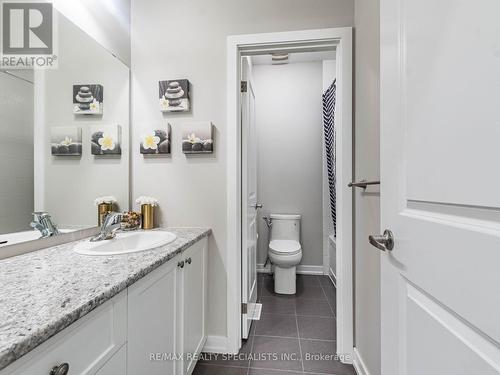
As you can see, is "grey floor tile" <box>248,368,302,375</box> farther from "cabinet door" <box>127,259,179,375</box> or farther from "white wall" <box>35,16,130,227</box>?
"white wall" <box>35,16,130,227</box>

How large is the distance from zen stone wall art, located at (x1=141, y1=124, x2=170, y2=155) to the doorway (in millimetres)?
443

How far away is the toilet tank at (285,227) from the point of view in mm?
2924

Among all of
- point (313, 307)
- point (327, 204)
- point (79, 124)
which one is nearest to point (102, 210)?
point (79, 124)

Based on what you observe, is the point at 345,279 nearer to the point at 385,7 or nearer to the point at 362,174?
the point at 362,174

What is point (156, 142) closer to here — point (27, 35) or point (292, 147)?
point (27, 35)

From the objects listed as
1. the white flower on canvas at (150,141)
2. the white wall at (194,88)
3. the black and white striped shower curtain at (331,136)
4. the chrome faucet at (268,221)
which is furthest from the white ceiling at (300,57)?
the chrome faucet at (268,221)

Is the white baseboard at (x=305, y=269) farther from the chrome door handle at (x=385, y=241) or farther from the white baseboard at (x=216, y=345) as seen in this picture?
the chrome door handle at (x=385, y=241)

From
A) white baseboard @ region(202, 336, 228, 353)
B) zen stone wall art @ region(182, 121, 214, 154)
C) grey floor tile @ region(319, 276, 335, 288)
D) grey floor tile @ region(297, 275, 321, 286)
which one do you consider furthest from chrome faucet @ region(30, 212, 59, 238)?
grey floor tile @ region(319, 276, 335, 288)

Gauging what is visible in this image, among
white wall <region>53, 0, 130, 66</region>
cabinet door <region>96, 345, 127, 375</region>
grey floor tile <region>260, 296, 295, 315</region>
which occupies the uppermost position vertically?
white wall <region>53, 0, 130, 66</region>

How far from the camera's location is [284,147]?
10.2 ft

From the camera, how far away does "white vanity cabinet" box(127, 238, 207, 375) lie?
835 millimetres

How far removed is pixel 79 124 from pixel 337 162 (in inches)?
62.6

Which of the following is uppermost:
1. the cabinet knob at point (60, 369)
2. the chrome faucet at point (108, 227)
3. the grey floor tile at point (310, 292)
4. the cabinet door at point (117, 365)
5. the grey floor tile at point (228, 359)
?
the chrome faucet at point (108, 227)

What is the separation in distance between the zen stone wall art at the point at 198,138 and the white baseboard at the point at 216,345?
4.18 ft
